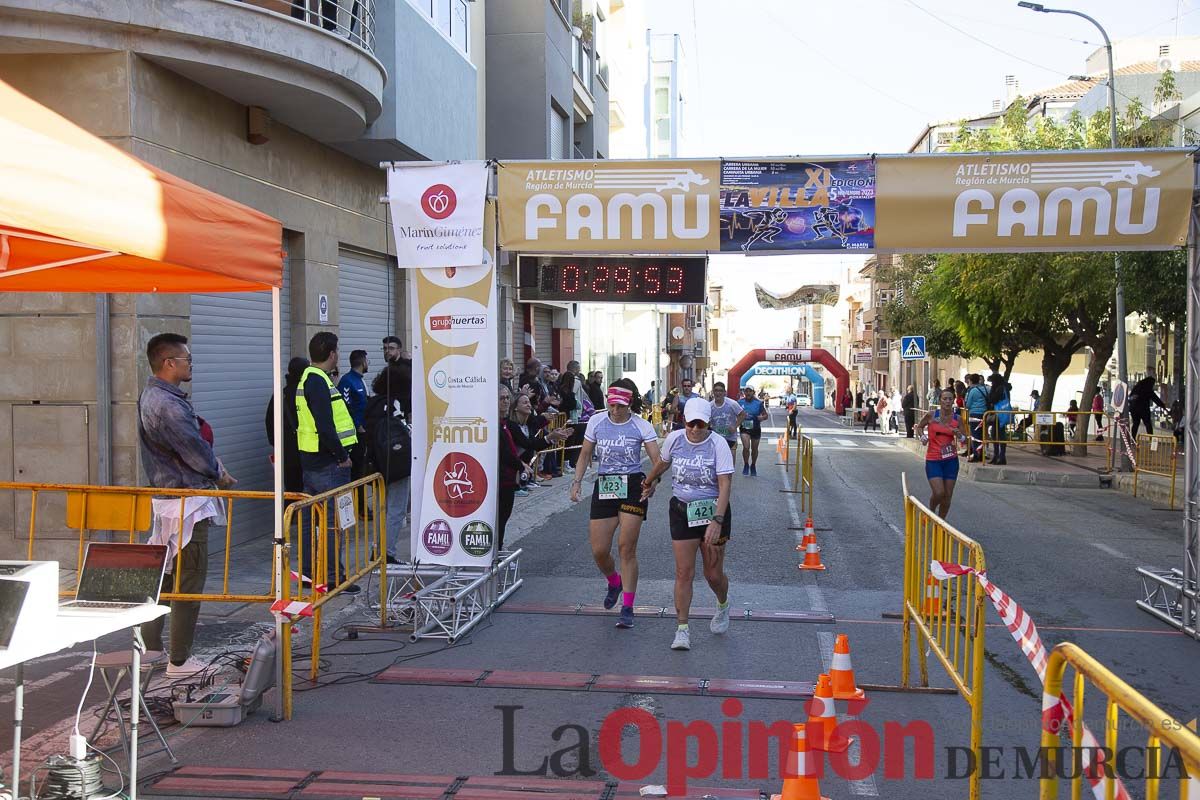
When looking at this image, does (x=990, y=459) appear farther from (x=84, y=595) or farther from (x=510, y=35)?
(x=84, y=595)

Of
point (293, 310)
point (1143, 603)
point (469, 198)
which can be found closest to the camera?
point (469, 198)

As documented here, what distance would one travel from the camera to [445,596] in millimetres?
8133

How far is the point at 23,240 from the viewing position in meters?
5.82

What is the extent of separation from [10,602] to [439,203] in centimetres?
524

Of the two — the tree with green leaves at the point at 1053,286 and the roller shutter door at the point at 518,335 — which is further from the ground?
the tree with green leaves at the point at 1053,286

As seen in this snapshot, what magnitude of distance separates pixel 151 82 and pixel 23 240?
4.50 m

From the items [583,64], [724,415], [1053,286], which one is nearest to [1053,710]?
[724,415]

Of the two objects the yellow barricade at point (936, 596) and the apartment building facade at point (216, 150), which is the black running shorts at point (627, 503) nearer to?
the yellow barricade at point (936, 596)

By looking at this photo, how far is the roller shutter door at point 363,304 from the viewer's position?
574 inches

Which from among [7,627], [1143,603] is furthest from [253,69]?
[1143,603]

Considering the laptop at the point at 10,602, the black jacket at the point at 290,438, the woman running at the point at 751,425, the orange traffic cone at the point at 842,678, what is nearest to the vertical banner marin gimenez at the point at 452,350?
the black jacket at the point at 290,438

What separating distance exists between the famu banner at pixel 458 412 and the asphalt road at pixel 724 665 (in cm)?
81

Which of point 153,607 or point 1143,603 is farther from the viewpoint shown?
point 1143,603

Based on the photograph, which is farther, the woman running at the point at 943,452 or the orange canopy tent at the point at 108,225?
the woman running at the point at 943,452
